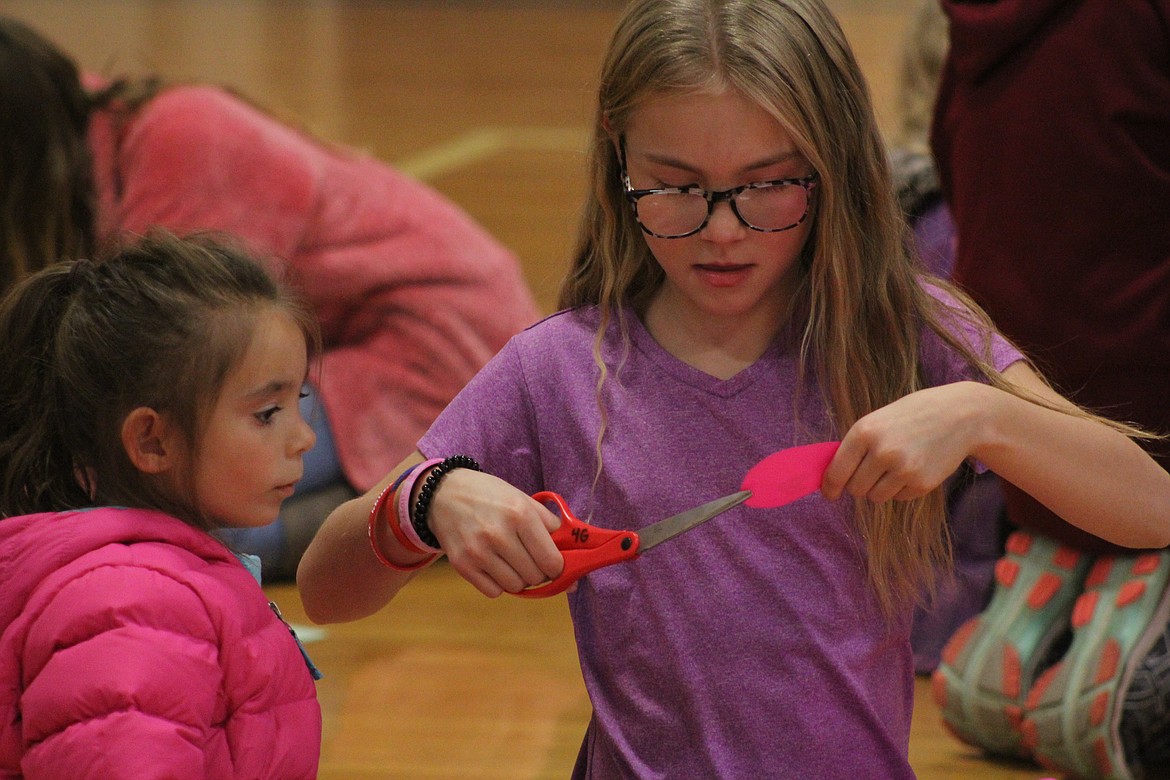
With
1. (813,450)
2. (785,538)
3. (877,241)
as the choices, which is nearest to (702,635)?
(785,538)

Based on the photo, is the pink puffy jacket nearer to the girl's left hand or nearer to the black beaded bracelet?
the black beaded bracelet

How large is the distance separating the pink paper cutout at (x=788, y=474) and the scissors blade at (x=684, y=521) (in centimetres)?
1

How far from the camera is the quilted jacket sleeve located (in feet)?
3.45

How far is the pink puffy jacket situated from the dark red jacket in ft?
3.28

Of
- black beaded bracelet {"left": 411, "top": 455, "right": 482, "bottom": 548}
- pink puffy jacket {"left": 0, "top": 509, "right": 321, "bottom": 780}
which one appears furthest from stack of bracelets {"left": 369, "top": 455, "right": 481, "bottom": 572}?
pink puffy jacket {"left": 0, "top": 509, "right": 321, "bottom": 780}

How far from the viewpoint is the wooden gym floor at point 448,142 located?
196 centimetres

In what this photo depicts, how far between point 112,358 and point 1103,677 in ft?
3.93

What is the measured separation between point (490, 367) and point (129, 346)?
32 cm

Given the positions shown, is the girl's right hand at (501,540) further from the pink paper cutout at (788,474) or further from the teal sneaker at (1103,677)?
the teal sneaker at (1103,677)

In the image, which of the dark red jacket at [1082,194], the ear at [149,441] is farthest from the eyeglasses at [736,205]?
the dark red jacket at [1082,194]

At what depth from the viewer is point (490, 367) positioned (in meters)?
1.37

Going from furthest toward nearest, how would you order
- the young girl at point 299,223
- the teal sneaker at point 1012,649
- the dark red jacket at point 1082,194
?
the young girl at point 299,223 → the teal sneaker at point 1012,649 → the dark red jacket at point 1082,194

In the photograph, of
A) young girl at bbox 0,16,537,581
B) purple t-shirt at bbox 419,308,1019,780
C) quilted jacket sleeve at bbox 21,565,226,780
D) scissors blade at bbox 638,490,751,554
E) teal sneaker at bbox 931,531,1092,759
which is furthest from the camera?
young girl at bbox 0,16,537,581

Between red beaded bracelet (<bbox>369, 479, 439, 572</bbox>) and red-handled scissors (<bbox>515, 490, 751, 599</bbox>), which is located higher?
red-handled scissors (<bbox>515, 490, 751, 599</bbox>)
